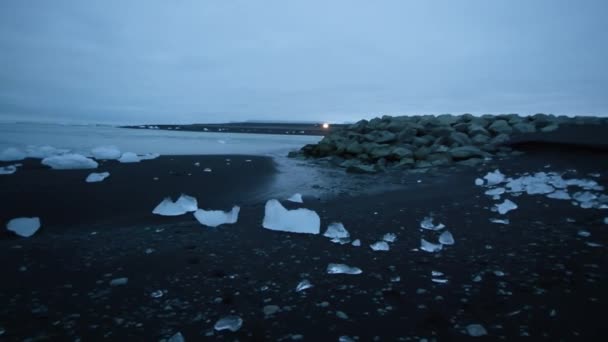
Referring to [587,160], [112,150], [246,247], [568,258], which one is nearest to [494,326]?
[568,258]

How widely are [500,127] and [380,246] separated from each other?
897 cm

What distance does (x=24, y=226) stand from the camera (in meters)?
2.67

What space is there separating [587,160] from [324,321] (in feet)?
21.9

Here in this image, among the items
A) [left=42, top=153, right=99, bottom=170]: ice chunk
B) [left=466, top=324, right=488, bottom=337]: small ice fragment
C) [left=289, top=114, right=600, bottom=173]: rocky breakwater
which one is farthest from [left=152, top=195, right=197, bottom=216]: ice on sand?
[left=289, top=114, right=600, bottom=173]: rocky breakwater

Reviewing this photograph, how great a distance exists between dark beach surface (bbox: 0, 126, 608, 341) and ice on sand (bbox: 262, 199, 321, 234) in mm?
99

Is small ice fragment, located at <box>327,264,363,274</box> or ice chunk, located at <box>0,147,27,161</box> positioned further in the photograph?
ice chunk, located at <box>0,147,27,161</box>

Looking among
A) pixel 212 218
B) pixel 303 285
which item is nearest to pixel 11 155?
pixel 212 218

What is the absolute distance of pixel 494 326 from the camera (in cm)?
137

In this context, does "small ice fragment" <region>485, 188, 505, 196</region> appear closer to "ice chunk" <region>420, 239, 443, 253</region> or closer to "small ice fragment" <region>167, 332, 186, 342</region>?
"ice chunk" <region>420, 239, 443, 253</region>

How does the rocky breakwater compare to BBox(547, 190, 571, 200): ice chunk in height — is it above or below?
above

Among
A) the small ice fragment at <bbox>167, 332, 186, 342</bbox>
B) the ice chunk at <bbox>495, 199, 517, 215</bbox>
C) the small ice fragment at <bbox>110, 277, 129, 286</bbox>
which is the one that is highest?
the ice chunk at <bbox>495, 199, 517, 215</bbox>

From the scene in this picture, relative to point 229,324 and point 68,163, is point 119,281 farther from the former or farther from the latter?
point 68,163

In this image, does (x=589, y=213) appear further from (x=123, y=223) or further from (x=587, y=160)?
(x=123, y=223)

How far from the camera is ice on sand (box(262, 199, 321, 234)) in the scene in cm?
271
